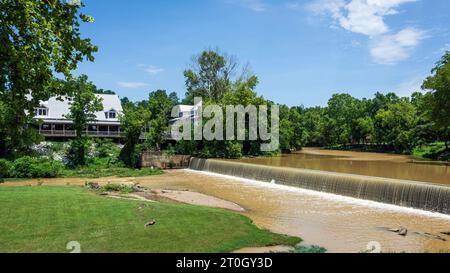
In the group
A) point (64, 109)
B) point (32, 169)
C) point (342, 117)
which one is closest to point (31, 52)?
point (32, 169)

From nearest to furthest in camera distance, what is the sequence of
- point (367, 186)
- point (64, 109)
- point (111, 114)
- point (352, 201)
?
1. point (352, 201)
2. point (367, 186)
3. point (64, 109)
4. point (111, 114)

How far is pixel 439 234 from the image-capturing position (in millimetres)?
14055

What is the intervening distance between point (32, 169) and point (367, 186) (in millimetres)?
27586

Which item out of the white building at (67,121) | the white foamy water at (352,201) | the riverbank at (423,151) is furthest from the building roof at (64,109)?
the riverbank at (423,151)

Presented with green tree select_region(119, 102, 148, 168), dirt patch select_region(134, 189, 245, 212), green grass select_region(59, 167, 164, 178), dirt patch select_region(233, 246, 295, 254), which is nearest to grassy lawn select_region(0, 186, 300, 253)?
dirt patch select_region(233, 246, 295, 254)

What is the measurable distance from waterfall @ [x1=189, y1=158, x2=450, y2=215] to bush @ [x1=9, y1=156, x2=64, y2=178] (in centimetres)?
1750

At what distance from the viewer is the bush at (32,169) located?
32.5 meters

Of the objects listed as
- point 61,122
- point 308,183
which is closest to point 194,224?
point 308,183

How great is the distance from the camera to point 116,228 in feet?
38.8

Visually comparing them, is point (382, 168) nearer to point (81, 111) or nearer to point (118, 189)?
point (118, 189)

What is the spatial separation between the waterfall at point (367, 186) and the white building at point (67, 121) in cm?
2948

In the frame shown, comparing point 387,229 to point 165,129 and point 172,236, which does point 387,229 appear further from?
point 165,129

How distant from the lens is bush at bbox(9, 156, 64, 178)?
3253 cm
